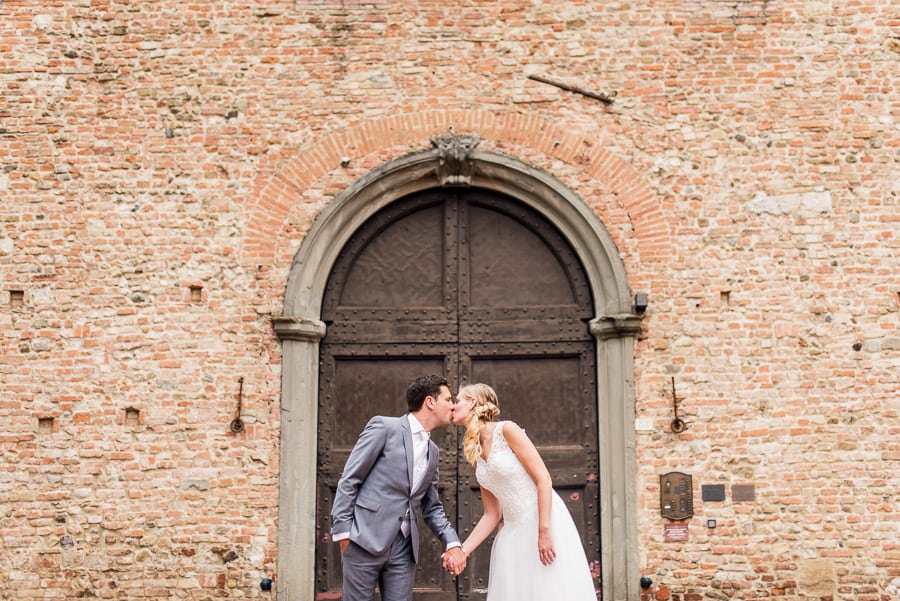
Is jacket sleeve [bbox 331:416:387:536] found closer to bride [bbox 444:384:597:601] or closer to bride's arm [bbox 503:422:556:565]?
bride [bbox 444:384:597:601]

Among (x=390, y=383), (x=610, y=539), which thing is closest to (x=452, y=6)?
(x=390, y=383)

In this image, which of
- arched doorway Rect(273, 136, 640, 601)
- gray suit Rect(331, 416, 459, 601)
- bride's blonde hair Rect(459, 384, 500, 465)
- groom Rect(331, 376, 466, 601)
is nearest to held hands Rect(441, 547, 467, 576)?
groom Rect(331, 376, 466, 601)

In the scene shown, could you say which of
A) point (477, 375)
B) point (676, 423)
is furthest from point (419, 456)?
point (676, 423)

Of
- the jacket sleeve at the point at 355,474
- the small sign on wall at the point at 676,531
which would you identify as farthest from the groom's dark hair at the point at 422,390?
the small sign on wall at the point at 676,531

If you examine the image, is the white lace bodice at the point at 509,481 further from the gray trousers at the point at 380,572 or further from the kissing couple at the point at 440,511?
the gray trousers at the point at 380,572

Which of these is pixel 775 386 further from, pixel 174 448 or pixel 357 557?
pixel 174 448

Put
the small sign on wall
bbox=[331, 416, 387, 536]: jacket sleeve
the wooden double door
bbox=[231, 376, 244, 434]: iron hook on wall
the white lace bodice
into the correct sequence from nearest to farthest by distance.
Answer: bbox=[331, 416, 387, 536]: jacket sleeve, the white lace bodice, the small sign on wall, bbox=[231, 376, 244, 434]: iron hook on wall, the wooden double door

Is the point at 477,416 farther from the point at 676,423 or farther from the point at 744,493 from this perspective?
the point at 744,493

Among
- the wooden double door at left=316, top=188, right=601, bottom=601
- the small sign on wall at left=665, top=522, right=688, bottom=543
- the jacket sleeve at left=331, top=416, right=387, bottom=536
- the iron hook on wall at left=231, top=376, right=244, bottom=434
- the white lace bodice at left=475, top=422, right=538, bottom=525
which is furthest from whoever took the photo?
the wooden double door at left=316, top=188, right=601, bottom=601

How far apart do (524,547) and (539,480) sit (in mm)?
396

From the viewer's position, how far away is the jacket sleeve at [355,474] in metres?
4.75

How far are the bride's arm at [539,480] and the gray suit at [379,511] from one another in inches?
19.9

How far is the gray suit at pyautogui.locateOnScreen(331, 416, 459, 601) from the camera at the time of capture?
476 centimetres

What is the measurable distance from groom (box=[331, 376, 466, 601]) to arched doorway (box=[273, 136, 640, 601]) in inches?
82.5
